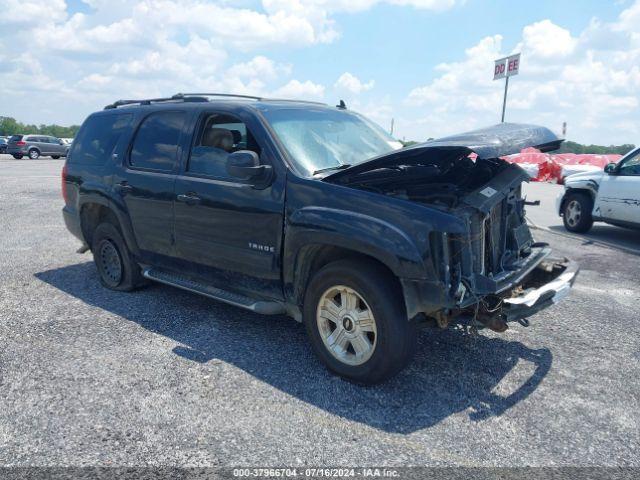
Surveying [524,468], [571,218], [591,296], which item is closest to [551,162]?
[571,218]

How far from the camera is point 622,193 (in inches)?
352

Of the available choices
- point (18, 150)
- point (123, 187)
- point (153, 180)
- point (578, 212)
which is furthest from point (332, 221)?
point (18, 150)

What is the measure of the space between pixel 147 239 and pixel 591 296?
473 cm

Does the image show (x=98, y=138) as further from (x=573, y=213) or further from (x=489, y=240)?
(x=573, y=213)

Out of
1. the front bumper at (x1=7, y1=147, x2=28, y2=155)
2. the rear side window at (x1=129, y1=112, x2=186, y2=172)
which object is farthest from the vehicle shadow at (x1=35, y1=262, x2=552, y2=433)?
the front bumper at (x1=7, y1=147, x2=28, y2=155)

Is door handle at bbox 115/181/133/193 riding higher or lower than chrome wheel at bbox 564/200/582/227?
higher

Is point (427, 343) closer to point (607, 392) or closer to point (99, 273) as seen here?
point (607, 392)

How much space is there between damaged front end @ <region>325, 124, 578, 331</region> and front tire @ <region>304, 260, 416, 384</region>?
0.58 ft

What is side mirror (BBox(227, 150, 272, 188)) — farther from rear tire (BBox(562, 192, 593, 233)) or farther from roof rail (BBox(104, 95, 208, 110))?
rear tire (BBox(562, 192, 593, 233))

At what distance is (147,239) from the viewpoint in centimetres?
520

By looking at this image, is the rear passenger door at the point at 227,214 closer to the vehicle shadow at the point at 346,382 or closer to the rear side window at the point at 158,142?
the rear side window at the point at 158,142

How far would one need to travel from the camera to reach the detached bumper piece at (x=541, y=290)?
360 centimetres

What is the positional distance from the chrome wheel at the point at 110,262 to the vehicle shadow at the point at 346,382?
297 millimetres

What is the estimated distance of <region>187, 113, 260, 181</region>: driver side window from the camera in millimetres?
4477
